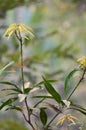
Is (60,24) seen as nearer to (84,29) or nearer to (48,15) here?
(84,29)

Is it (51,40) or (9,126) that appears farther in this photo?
(51,40)

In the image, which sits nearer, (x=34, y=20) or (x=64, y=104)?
(x=64, y=104)

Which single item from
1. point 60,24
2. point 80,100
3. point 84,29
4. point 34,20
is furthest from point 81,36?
point 80,100

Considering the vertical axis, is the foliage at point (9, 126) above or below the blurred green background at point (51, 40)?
below

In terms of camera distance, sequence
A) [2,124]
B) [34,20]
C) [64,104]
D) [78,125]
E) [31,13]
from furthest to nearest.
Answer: [31,13] → [34,20] → [2,124] → [78,125] → [64,104]

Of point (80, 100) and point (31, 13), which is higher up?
point (31, 13)

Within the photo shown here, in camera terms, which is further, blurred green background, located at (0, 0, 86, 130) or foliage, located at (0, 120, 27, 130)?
blurred green background, located at (0, 0, 86, 130)

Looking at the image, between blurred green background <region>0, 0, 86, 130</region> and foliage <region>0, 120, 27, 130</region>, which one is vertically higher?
blurred green background <region>0, 0, 86, 130</region>

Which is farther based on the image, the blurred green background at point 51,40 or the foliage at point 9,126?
the blurred green background at point 51,40
